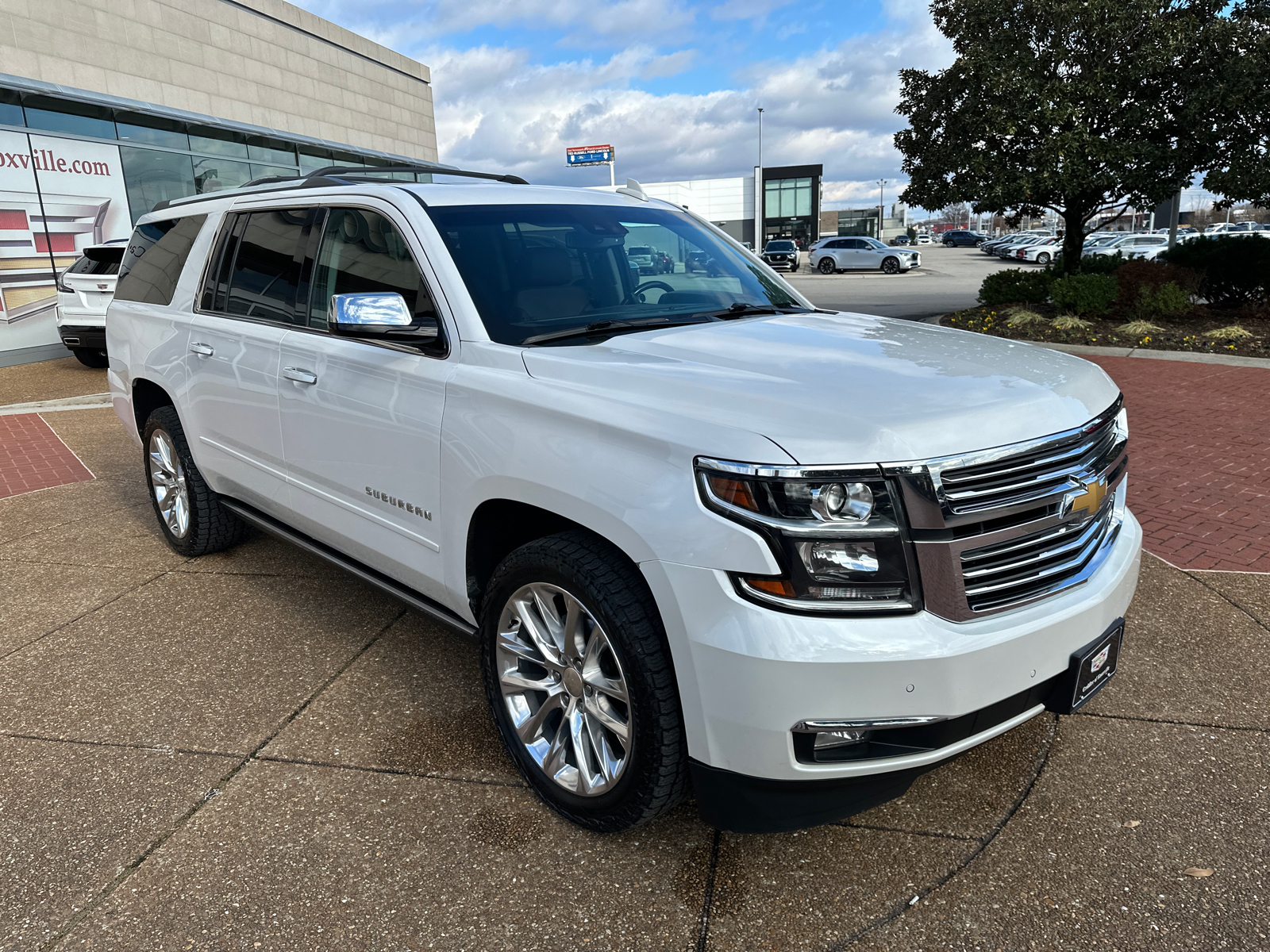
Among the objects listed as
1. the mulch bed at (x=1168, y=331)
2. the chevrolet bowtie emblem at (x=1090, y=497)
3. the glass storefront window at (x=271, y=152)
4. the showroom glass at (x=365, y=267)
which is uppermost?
the glass storefront window at (x=271, y=152)

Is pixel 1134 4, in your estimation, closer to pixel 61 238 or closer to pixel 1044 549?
pixel 1044 549

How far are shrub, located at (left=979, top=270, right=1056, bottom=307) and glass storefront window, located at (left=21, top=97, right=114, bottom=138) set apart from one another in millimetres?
15210

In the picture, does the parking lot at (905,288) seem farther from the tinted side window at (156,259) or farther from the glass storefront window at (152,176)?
the glass storefront window at (152,176)

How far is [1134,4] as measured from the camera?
1288 cm

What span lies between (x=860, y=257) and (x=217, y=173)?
28864 millimetres

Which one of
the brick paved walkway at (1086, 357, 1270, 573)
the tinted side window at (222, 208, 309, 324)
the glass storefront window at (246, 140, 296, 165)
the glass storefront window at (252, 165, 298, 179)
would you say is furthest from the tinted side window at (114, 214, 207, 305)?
the glass storefront window at (246, 140, 296, 165)

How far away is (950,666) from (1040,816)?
103 cm

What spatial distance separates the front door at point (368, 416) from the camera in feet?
9.93

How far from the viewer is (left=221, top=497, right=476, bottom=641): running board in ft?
10.4

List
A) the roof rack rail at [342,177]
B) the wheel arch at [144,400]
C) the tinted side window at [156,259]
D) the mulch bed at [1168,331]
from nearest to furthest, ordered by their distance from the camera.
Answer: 1. the roof rack rail at [342,177]
2. the tinted side window at [156,259]
3. the wheel arch at [144,400]
4. the mulch bed at [1168,331]

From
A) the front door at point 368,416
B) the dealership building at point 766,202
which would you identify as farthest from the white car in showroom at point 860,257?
the front door at point 368,416

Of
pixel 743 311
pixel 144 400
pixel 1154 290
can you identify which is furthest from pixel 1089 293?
pixel 144 400

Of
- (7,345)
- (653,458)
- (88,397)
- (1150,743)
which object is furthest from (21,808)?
(7,345)

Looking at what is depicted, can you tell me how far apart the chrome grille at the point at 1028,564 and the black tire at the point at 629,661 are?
2.59 ft
